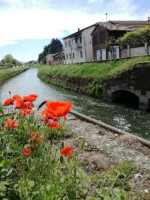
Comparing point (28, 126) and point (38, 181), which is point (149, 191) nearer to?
point (38, 181)

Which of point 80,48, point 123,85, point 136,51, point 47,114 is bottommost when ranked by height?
point 123,85

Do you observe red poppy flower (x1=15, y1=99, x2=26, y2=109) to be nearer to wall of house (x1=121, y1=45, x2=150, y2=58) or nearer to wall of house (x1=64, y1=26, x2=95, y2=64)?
wall of house (x1=121, y1=45, x2=150, y2=58)

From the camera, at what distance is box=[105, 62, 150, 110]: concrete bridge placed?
474 inches

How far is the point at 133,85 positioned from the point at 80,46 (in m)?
28.7

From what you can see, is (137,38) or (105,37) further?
(105,37)

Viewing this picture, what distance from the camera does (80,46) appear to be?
39.6 m

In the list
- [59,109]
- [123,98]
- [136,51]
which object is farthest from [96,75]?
[59,109]

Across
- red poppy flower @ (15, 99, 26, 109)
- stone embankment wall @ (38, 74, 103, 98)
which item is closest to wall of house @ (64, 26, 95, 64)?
stone embankment wall @ (38, 74, 103, 98)

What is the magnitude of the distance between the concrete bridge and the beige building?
22.3 meters

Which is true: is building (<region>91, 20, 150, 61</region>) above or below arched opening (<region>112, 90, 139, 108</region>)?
above

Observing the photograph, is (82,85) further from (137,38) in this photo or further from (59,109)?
(59,109)

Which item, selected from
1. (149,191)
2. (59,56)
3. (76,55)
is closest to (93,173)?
(149,191)

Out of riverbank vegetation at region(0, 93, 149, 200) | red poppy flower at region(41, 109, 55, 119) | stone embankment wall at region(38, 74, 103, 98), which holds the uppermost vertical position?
red poppy flower at region(41, 109, 55, 119)

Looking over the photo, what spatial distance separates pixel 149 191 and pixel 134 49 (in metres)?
19.8
